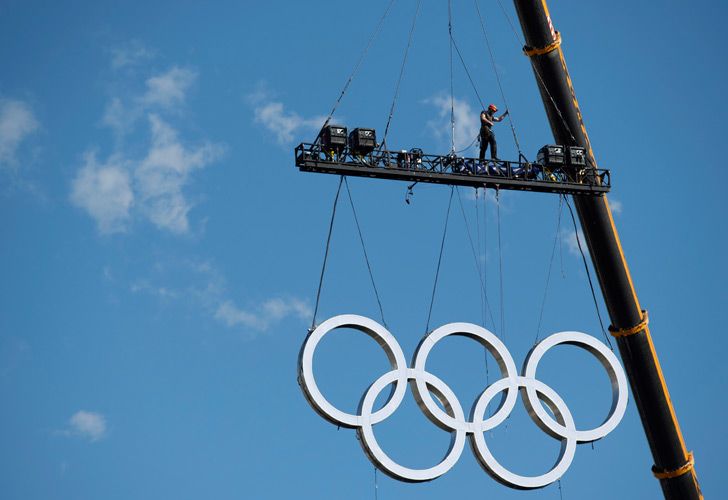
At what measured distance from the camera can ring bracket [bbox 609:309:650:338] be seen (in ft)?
197

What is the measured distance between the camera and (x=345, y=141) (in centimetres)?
5603

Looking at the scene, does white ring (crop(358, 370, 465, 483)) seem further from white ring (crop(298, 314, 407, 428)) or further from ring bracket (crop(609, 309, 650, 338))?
ring bracket (crop(609, 309, 650, 338))

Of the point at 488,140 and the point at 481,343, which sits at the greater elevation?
the point at 488,140

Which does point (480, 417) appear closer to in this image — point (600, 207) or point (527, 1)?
point (600, 207)

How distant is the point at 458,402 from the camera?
2219 inches

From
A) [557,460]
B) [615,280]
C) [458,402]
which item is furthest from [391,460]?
[615,280]

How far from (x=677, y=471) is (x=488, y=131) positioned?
12.1 m

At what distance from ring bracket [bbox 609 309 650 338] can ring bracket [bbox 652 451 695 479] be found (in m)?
4.32

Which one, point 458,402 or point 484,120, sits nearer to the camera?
point 458,402

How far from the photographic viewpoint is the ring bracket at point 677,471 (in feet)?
198

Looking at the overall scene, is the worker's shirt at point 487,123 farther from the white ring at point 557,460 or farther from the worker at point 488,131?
the white ring at point 557,460

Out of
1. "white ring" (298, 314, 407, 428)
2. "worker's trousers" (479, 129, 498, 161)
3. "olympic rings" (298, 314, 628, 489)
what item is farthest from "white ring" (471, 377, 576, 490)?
"worker's trousers" (479, 129, 498, 161)

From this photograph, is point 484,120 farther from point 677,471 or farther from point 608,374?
point 677,471

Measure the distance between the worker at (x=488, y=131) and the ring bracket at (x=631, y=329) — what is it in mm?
6680
